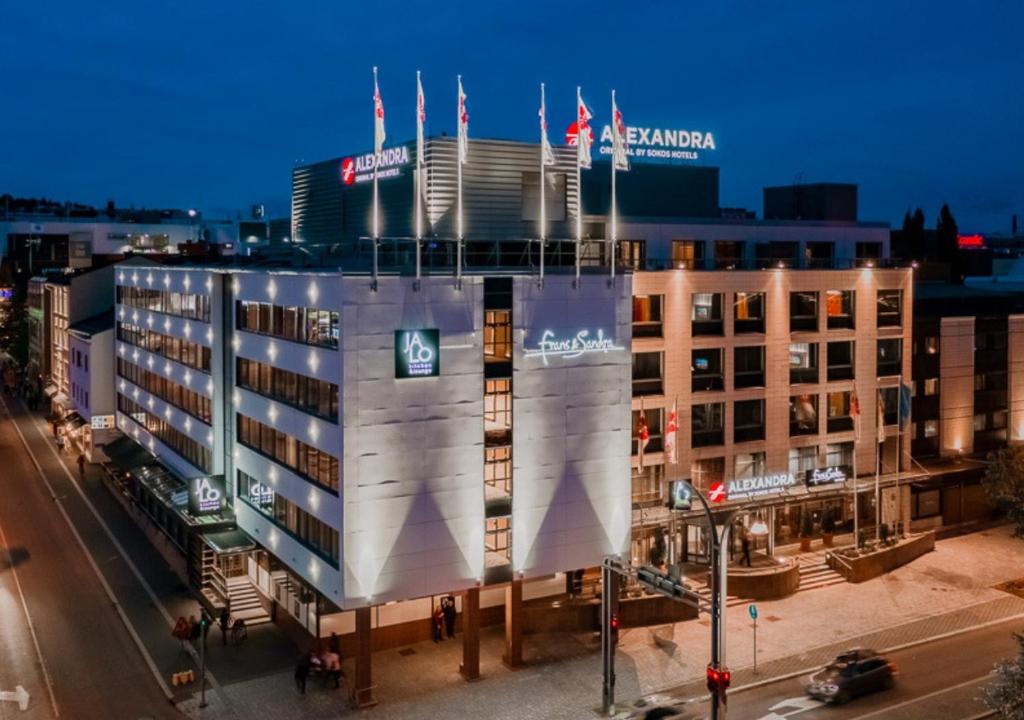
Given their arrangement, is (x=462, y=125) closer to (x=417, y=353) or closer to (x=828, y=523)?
(x=417, y=353)

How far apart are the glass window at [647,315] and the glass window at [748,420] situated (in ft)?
22.0

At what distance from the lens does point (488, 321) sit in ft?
138

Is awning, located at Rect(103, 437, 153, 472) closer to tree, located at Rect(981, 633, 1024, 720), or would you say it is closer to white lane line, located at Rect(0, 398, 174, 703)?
white lane line, located at Rect(0, 398, 174, 703)

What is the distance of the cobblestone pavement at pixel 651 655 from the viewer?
38406 mm

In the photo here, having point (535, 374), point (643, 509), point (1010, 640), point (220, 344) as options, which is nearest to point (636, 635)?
point (643, 509)

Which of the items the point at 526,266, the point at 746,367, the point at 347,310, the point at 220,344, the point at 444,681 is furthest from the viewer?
the point at 746,367

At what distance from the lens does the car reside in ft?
127

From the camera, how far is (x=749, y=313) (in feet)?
186

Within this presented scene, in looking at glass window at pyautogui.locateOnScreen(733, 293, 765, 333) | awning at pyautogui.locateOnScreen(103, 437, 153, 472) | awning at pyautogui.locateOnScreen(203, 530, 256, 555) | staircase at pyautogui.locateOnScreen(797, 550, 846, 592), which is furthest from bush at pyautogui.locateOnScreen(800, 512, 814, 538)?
awning at pyautogui.locateOnScreen(103, 437, 153, 472)

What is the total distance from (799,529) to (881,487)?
562 cm

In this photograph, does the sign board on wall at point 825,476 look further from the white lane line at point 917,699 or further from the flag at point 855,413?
the white lane line at point 917,699

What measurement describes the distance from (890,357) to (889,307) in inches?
119

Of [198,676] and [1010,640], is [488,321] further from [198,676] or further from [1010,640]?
[1010,640]

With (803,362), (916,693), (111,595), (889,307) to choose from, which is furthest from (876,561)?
(111,595)
